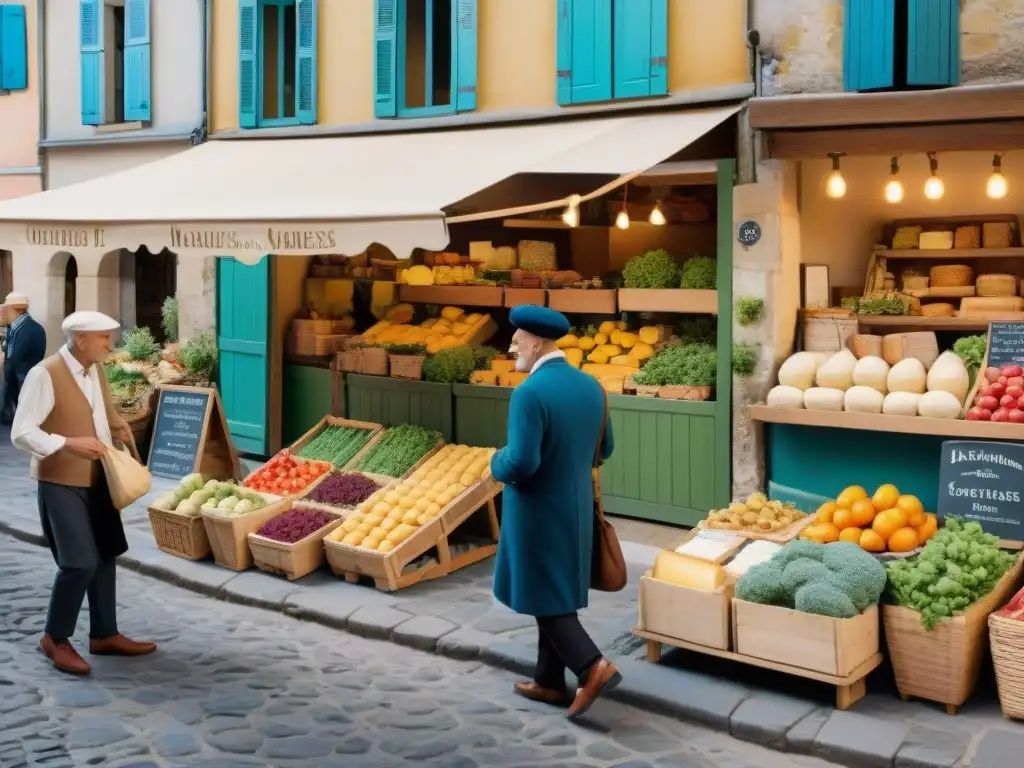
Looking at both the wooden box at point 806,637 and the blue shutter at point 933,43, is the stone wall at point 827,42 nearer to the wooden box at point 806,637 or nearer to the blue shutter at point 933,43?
the blue shutter at point 933,43

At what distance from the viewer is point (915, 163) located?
385 inches

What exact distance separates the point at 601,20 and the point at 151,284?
8.97 m

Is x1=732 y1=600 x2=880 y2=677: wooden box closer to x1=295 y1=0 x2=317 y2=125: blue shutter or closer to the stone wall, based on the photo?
the stone wall

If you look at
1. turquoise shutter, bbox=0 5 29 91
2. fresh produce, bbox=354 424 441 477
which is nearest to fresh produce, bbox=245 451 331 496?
fresh produce, bbox=354 424 441 477

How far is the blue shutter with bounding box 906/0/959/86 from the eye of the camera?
25.8ft

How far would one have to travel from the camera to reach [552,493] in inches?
218

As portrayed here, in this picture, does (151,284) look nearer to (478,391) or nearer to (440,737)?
(478,391)

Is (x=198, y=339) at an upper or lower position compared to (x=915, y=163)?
lower

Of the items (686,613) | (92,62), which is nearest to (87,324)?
(686,613)

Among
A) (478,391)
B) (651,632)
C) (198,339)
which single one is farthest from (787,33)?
(198,339)

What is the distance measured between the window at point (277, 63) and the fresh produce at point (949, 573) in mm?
8025

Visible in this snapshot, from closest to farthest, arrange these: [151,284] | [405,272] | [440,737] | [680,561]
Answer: [440,737] → [680,561] → [405,272] → [151,284]

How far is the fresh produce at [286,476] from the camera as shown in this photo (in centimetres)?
910

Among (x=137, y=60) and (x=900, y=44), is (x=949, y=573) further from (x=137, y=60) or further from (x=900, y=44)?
(x=137, y=60)
